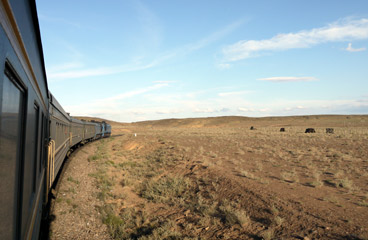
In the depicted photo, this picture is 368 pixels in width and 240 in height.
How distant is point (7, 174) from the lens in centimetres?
189

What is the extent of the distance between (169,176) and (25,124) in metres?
13.9

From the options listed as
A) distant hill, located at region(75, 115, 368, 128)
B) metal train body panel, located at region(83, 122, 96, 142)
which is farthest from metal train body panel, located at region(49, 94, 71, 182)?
distant hill, located at region(75, 115, 368, 128)

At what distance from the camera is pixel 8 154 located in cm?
191

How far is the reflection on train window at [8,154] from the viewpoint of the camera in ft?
5.58

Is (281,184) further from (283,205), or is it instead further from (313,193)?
(283,205)

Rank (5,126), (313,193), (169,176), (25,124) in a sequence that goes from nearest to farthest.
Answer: (5,126) < (25,124) < (313,193) < (169,176)

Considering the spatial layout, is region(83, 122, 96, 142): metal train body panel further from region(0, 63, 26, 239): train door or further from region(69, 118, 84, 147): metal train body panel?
region(0, 63, 26, 239): train door

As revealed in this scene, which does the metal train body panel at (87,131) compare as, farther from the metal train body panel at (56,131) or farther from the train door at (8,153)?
the train door at (8,153)

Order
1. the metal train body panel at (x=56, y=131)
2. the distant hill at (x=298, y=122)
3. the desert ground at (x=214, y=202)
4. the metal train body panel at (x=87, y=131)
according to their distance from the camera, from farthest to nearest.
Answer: the distant hill at (x=298, y=122) < the metal train body panel at (x=87, y=131) < the metal train body panel at (x=56, y=131) < the desert ground at (x=214, y=202)

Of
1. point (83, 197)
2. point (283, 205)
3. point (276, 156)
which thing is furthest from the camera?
point (276, 156)

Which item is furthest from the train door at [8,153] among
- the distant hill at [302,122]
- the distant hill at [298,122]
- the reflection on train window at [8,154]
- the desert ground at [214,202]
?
the distant hill at [302,122]

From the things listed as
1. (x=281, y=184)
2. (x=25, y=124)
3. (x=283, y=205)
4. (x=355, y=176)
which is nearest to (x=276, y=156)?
(x=355, y=176)

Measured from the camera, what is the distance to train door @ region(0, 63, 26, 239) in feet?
5.58

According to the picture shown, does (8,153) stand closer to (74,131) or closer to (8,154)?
(8,154)
